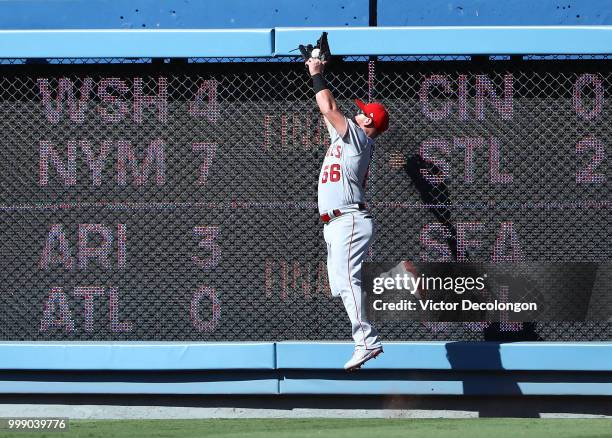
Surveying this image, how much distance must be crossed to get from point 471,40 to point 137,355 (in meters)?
2.76

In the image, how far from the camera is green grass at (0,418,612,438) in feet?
16.3

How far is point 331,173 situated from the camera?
531 centimetres

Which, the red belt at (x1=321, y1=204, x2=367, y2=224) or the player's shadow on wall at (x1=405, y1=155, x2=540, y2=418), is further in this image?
the player's shadow on wall at (x1=405, y1=155, x2=540, y2=418)

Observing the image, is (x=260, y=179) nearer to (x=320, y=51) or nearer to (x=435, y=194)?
(x=320, y=51)

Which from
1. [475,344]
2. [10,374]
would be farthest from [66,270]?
[475,344]

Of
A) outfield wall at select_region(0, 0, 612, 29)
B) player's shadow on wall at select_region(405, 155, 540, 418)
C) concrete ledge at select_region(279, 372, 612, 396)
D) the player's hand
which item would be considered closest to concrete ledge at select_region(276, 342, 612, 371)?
player's shadow on wall at select_region(405, 155, 540, 418)

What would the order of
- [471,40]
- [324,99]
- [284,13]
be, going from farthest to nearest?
[284,13] → [471,40] → [324,99]

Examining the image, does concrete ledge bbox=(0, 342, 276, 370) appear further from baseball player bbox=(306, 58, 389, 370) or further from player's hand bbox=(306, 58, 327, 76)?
player's hand bbox=(306, 58, 327, 76)

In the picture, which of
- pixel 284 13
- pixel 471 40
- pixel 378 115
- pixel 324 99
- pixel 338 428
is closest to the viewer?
pixel 324 99

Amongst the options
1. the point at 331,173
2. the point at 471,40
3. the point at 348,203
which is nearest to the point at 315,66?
the point at 331,173

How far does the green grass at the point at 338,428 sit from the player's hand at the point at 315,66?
1974 millimetres

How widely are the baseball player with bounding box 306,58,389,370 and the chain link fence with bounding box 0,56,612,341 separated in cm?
33

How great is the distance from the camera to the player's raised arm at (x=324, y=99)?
516cm

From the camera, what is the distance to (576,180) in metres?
5.62
